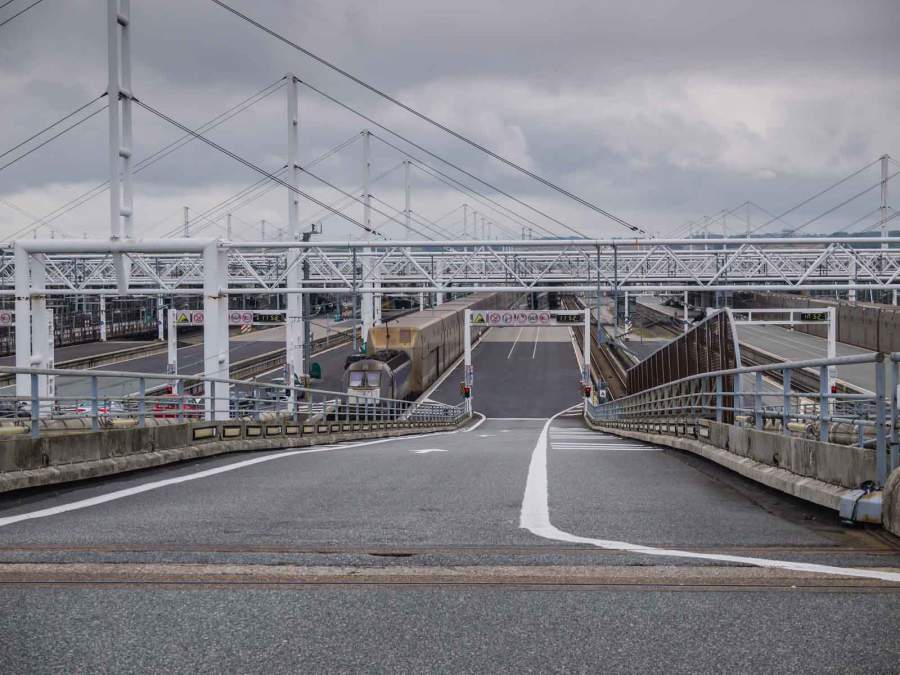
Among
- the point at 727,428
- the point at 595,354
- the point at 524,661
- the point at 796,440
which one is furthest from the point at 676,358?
the point at 595,354

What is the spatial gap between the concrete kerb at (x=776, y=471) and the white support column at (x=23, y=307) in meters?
24.0

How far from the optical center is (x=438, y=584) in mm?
5336

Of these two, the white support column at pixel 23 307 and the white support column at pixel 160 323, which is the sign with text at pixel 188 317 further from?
the white support column at pixel 160 323

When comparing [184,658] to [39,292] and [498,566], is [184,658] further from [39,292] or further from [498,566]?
[39,292]

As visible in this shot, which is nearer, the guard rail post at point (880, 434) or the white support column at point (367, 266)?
the guard rail post at point (880, 434)

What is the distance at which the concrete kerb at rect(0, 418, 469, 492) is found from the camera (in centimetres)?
1005

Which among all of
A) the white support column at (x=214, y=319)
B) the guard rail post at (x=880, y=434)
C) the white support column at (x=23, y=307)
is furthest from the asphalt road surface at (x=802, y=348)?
the guard rail post at (x=880, y=434)

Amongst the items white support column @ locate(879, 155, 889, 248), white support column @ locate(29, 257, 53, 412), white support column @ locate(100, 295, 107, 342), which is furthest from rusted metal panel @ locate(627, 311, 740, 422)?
white support column @ locate(879, 155, 889, 248)

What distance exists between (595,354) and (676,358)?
180 ft

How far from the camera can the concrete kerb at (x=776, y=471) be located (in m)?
7.10

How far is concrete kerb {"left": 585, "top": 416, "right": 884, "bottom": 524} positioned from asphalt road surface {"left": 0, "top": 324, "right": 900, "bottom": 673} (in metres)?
0.18

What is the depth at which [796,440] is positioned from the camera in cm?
920

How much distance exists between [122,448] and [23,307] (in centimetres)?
2234

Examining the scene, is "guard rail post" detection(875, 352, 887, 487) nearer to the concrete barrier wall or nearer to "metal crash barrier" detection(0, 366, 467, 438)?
"metal crash barrier" detection(0, 366, 467, 438)
